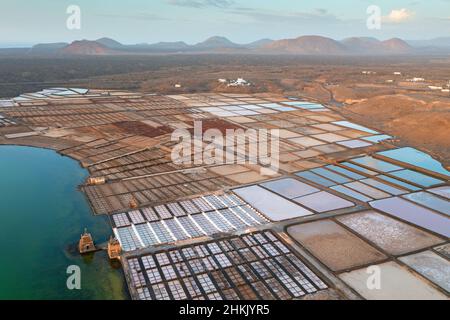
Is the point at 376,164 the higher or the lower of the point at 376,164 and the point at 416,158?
the lower

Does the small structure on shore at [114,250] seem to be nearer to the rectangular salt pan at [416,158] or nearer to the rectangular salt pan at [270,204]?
the rectangular salt pan at [270,204]

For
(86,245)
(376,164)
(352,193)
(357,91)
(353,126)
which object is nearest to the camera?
(86,245)

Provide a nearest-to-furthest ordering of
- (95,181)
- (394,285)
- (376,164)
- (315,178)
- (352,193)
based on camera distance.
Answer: (394,285) < (352,193) < (95,181) < (315,178) < (376,164)

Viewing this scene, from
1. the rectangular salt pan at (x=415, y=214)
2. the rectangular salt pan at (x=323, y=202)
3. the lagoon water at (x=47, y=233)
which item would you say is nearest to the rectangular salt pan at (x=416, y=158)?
the rectangular salt pan at (x=415, y=214)

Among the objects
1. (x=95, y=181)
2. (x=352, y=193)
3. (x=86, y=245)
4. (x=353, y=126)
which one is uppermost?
(x=353, y=126)

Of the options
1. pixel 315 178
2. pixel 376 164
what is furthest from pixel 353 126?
pixel 315 178

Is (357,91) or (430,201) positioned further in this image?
(357,91)

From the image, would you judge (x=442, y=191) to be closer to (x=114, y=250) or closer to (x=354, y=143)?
(x=354, y=143)
